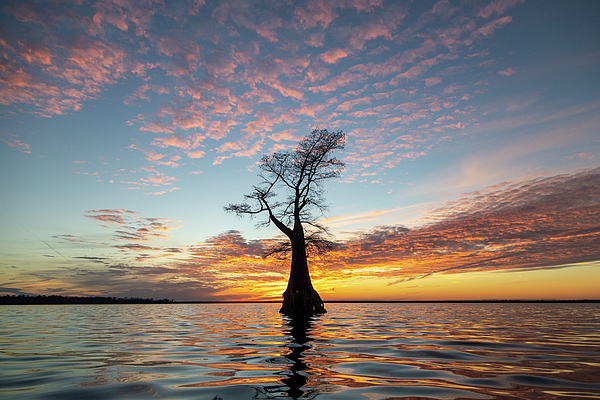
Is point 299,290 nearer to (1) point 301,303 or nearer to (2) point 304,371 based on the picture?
(1) point 301,303

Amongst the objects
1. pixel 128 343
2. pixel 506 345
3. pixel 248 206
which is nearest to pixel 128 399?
pixel 128 343

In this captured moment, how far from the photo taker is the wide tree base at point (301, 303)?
22.6 metres

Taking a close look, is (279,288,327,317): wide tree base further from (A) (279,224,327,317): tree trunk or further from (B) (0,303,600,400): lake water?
(B) (0,303,600,400): lake water

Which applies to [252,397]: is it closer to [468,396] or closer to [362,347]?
[468,396]

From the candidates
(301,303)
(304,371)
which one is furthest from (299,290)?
(304,371)

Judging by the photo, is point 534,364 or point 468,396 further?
point 534,364

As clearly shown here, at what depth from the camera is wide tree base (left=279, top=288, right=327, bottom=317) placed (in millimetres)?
22562

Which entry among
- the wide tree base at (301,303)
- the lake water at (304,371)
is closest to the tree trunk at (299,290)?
the wide tree base at (301,303)

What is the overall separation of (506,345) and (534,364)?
312cm

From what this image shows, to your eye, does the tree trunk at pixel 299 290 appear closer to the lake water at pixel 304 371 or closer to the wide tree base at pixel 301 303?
the wide tree base at pixel 301 303

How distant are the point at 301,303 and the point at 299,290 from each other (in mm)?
960

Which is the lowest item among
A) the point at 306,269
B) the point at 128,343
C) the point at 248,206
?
the point at 128,343

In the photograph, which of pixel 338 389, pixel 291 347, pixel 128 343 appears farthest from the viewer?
pixel 128 343

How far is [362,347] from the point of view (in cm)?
795
